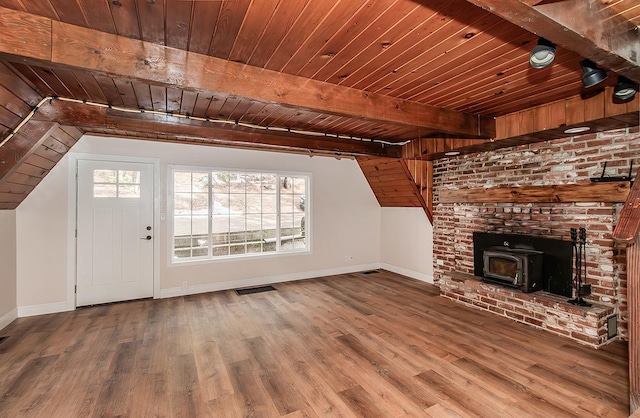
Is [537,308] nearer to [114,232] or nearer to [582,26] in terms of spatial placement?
[582,26]

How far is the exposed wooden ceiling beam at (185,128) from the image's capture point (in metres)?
2.76

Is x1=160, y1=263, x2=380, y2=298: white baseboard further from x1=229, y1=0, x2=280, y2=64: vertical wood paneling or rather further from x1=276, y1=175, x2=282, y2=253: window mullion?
x1=229, y1=0, x2=280, y2=64: vertical wood paneling

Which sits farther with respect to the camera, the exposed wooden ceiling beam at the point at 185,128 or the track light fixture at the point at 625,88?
the exposed wooden ceiling beam at the point at 185,128

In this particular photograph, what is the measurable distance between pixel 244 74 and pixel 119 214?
3459 millimetres

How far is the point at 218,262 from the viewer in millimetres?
4941

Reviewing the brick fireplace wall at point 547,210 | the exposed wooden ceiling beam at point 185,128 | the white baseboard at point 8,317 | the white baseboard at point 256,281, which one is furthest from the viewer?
the white baseboard at point 256,281

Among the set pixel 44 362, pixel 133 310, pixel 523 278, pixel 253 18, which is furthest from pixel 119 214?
pixel 523 278

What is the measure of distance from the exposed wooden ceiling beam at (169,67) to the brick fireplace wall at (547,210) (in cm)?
208

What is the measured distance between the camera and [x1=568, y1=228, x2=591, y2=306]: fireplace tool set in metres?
3.12

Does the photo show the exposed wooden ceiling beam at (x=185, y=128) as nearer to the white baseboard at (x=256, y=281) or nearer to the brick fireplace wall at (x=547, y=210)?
the brick fireplace wall at (x=547, y=210)

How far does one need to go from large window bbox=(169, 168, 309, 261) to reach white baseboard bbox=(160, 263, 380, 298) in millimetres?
475

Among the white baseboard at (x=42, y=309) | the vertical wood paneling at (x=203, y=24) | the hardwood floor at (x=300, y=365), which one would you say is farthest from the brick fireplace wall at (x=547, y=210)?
the white baseboard at (x=42, y=309)

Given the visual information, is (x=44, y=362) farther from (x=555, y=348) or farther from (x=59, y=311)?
(x=555, y=348)

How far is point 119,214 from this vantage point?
14.2 ft
